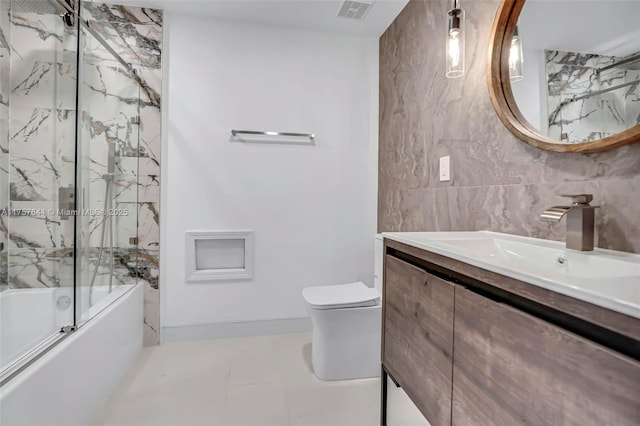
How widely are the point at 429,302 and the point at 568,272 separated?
14.7 inches

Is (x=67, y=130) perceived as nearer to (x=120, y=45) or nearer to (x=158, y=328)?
(x=120, y=45)

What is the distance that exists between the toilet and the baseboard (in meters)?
0.55

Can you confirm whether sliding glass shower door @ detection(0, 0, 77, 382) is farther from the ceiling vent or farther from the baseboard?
the ceiling vent

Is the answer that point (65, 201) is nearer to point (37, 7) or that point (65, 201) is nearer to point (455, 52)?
point (37, 7)

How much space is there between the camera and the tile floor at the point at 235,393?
4.65ft

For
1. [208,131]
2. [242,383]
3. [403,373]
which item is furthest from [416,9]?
[242,383]

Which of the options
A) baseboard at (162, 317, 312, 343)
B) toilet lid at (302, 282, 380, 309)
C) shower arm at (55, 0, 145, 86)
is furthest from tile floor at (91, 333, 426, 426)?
shower arm at (55, 0, 145, 86)

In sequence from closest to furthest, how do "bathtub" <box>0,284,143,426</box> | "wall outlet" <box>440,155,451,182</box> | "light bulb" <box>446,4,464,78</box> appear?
"bathtub" <box>0,284,143,426</box>, "light bulb" <box>446,4,464,78</box>, "wall outlet" <box>440,155,451,182</box>

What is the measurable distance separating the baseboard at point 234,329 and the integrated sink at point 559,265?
141 cm

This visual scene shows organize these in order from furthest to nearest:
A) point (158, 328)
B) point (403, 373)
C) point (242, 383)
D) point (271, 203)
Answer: point (271, 203)
point (158, 328)
point (242, 383)
point (403, 373)

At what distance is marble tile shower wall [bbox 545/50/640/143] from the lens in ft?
2.82

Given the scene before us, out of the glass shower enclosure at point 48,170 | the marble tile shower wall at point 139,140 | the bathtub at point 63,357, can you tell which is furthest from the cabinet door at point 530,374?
the marble tile shower wall at point 139,140

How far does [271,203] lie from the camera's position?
2.30 m

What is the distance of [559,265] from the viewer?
89 cm
